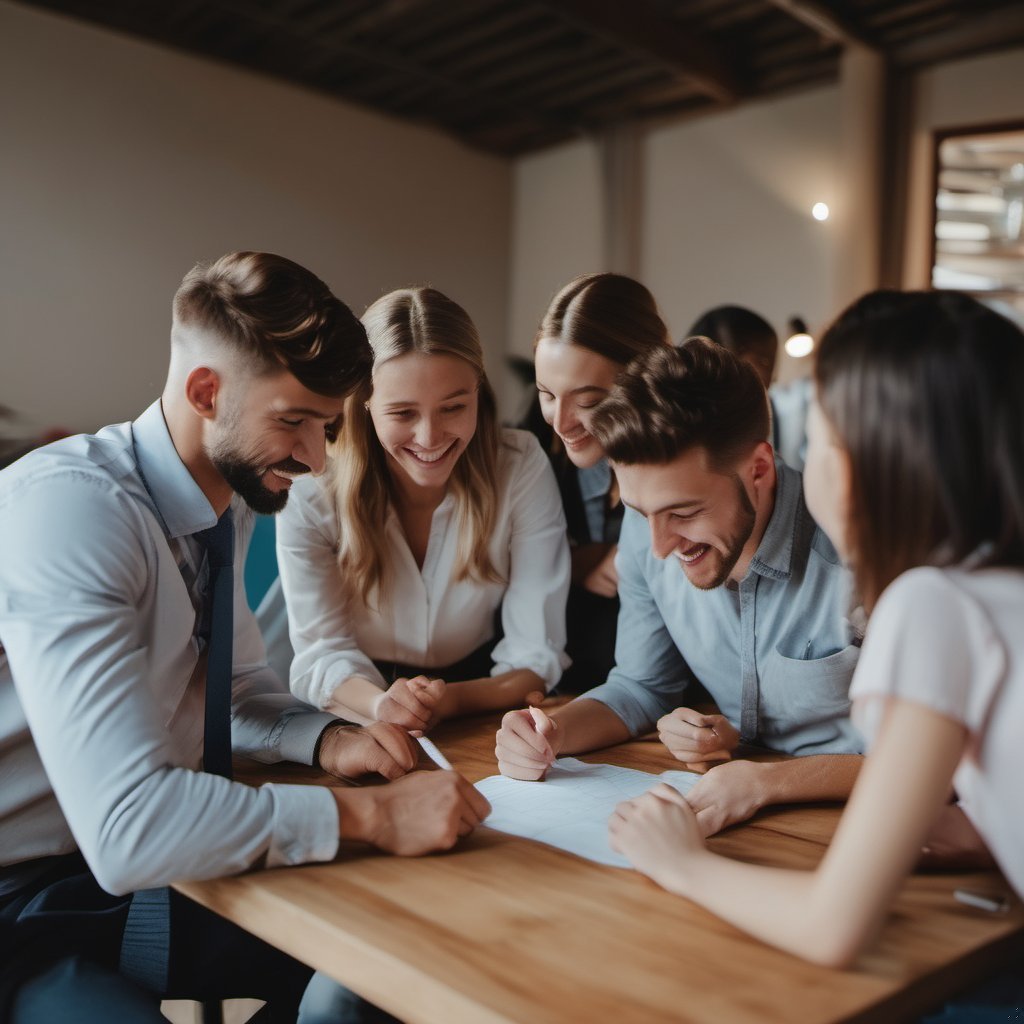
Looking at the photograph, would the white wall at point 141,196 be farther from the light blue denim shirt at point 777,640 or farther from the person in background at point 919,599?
the person in background at point 919,599

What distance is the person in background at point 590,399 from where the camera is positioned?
6.77 feet

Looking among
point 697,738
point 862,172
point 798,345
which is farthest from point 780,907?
point 862,172

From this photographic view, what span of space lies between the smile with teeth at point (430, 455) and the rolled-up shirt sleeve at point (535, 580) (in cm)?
18

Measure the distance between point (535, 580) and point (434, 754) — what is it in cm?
65

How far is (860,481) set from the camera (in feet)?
3.08

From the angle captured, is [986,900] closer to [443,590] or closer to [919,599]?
[919,599]

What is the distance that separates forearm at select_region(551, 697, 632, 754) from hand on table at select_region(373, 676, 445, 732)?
0.21 meters

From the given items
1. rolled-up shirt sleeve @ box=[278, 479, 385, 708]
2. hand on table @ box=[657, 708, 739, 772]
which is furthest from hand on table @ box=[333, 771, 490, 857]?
rolled-up shirt sleeve @ box=[278, 479, 385, 708]

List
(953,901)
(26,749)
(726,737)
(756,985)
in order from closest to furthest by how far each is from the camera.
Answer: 1. (756,985)
2. (953,901)
3. (26,749)
4. (726,737)

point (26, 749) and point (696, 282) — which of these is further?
point (696, 282)

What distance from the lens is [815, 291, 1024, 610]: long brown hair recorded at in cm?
89

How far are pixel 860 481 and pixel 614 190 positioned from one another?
7.14 m

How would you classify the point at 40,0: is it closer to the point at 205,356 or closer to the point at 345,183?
the point at 345,183

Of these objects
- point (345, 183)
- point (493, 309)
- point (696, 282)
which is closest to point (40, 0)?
point (345, 183)
